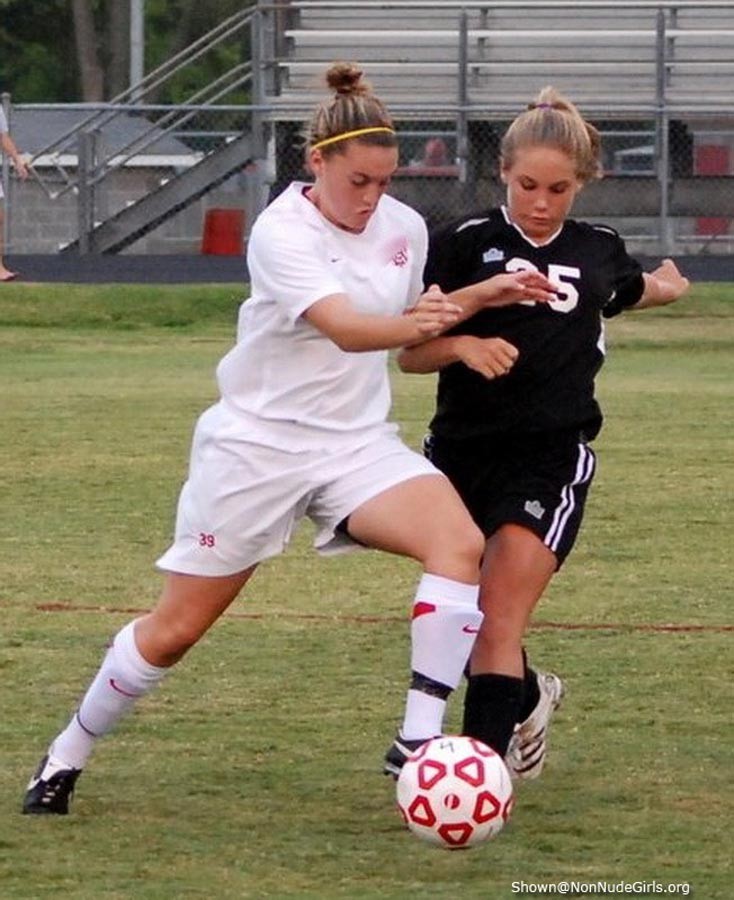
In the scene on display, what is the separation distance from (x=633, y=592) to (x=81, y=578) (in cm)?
208

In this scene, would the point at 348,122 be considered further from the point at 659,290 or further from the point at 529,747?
the point at 529,747

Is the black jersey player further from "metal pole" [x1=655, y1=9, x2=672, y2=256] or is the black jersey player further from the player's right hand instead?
"metal pole" [x1=655, y1=9, x2=672, y2=256]

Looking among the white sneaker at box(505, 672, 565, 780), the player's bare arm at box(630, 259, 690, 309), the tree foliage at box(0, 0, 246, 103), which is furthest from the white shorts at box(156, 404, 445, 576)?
the tree foliage at box(0, 0, 246, 103)

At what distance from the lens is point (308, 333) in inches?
215

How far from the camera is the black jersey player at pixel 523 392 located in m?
5.53

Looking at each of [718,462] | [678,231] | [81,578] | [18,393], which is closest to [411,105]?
[678,231]

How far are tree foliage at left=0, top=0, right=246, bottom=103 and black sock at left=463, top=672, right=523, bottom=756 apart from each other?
52.0m

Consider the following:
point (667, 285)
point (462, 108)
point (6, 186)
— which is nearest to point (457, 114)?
point (462, 108)

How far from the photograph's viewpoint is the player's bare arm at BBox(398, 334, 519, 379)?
17.5 ft

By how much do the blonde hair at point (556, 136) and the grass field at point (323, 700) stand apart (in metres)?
1.50

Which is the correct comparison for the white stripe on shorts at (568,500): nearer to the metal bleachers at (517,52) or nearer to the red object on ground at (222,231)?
the metal bleachers at (517,52)

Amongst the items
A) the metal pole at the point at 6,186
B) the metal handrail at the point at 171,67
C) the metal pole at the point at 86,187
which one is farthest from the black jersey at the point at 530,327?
the metal pole at the point at 6,186

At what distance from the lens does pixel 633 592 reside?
342 inches

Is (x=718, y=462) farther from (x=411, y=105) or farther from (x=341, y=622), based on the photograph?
(x=411, y=105)
